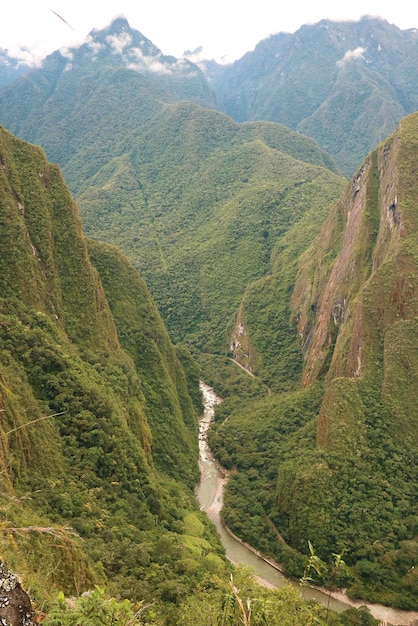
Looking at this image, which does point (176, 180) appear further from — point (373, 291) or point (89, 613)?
point (89, 613)

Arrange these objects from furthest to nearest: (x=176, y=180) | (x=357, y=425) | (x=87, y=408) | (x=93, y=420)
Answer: (x=176, y=180), (x=357, y=425), (x=87, y=408), (x=93, y=420)

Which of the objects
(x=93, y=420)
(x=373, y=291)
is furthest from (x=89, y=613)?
(x=373, y=291)

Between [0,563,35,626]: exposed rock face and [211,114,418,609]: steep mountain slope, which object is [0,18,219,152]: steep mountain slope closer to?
[211,114,418,609]: steep mountain slope

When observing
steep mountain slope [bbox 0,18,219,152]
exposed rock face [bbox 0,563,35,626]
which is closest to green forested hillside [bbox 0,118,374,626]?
exposed rock face [bbox 0,563,35,626]

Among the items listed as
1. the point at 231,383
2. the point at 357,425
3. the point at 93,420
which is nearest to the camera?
the point at 93,420

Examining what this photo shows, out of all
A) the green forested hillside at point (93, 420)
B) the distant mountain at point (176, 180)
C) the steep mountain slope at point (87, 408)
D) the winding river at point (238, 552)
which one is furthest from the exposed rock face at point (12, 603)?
the distant mountain at point (176, 180)

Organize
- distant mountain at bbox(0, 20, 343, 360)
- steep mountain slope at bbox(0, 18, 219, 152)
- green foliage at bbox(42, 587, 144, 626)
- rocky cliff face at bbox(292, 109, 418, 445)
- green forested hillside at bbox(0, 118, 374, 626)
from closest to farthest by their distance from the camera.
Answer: green foliage at bbox(42, 587, 144, 626)
green forested hillside at bbox(0, 118, 374, 626)
rocky cliff face at bbox(292, 109, 418, 445)
distant mountain at bbox(0, 20, 343, 360)
steep mountain slope at bbox(0, 18, 219, 152)

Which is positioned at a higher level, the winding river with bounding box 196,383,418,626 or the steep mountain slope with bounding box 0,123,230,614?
the steep mountain slope with bounding box 0,123,230,614

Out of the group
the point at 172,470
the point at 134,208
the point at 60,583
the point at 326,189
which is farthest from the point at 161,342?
the point at 134,208
